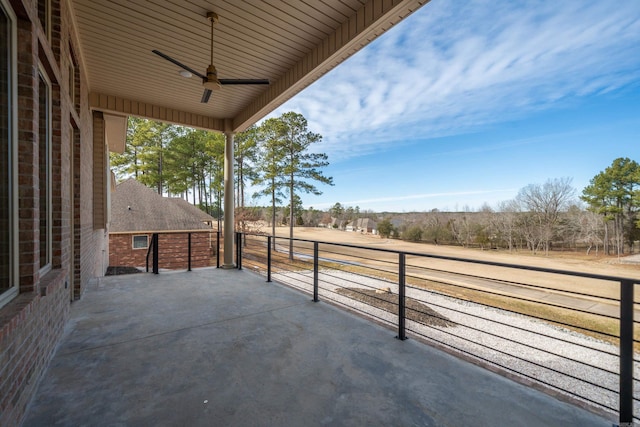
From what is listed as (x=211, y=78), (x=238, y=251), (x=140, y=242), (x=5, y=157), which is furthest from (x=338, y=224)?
(x=5, y=157)

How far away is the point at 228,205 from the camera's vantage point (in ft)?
20.5

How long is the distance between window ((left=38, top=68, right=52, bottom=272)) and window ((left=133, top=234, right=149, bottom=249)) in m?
11.2

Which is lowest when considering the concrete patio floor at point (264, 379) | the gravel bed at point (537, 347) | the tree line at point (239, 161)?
the gravel bed at point (537, 347)

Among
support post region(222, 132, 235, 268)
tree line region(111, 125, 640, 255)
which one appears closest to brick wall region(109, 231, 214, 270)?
tree line region(111, 125, 640, 255)

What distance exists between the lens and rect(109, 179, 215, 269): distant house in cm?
1172

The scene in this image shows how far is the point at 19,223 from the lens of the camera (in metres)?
1.53

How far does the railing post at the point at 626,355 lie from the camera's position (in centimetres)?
143

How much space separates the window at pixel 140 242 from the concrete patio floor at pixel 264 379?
33.8 feet

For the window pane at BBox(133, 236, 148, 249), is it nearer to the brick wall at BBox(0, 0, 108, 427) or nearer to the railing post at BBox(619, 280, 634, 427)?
the brick wall at BBox(0, 0, 108, 427)

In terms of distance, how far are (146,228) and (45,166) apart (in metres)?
11.1

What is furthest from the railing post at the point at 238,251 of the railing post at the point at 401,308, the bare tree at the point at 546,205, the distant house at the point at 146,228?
the bare tree at the point at 546,205

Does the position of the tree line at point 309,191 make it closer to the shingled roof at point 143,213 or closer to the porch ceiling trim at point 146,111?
the shingled roof at point 143,213

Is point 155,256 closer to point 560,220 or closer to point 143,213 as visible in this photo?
point 143,213

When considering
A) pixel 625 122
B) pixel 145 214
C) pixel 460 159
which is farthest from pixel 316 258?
pixel 625 122
